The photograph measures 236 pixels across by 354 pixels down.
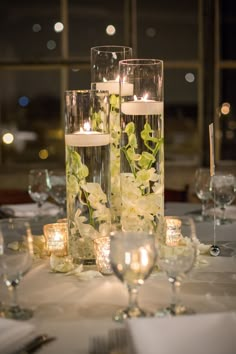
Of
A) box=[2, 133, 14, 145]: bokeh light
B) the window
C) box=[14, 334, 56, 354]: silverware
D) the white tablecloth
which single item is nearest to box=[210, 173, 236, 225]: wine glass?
the white tablecloth

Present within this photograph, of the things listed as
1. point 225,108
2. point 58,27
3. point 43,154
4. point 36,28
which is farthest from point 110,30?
point 43,154

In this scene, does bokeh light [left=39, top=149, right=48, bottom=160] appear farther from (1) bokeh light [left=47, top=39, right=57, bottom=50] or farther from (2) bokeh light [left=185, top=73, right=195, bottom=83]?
(2) bokeh light [left=185, top=73, right=195, bottom=83]

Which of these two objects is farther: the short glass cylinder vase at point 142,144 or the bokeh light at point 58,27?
the bokeh light at point 58,27

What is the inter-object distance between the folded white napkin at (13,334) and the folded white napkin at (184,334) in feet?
0.63

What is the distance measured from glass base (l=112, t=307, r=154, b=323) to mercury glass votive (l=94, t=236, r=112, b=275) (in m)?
0.30

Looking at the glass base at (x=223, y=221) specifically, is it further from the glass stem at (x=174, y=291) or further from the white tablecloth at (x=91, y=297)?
the glass stem at (x=174, y=291)

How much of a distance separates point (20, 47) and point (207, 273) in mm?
3447

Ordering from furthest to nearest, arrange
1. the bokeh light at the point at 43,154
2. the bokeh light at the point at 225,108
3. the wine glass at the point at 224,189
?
the bokeh light at the point at 43,154 → the bokeh light at the point at 225,108 → the wine glass at the point at 224,189

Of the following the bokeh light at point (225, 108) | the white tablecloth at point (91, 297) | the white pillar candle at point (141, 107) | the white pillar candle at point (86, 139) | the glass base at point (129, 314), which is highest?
the white pillar candle at point (141, 107)

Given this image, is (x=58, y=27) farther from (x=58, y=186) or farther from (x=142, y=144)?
(x=142, y=144)

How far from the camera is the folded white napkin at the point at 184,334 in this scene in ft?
3.94

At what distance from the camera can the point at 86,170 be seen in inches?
71.8

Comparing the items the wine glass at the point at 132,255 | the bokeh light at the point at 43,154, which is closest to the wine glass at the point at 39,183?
the wine glass at the point at 132,255

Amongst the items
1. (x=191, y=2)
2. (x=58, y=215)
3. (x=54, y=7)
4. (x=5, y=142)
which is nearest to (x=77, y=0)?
(x=54, y=7)
